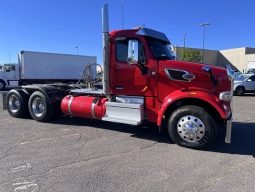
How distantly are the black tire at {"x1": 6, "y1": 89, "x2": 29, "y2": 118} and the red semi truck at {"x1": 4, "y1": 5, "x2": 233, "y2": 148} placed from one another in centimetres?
216

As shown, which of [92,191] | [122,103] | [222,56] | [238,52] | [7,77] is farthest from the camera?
[222,56]

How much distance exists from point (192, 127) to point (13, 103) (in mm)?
6640

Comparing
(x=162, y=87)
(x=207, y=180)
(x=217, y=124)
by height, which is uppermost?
(x=162, y=87)

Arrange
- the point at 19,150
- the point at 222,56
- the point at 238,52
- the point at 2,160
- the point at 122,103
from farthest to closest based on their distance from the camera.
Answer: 1. the point at 222,56
2. the point at 238,52
3. the point at 122,103
4. the point at 19,150
5. the point at 2,160

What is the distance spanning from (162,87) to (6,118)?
580 centimetres

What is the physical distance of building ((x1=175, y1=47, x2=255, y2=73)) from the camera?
6906 centimetres

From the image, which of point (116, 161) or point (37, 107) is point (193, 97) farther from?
point (37, 107)

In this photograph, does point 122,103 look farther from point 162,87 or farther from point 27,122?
point 27,122

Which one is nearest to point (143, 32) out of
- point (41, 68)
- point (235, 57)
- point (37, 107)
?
point (37, 107)

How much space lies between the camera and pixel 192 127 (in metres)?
6.71

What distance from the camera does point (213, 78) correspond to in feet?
22.4

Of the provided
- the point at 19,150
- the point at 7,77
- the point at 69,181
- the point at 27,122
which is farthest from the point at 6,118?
the point at 7,77

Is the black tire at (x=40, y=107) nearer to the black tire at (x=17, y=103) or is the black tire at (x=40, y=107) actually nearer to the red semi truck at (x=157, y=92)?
the black tire at (x=17, y=103)

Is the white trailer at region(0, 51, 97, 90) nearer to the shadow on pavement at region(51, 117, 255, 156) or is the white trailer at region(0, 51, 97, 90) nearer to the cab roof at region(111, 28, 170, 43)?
the shadow on pavement at region(51, 117, 255, 156)
